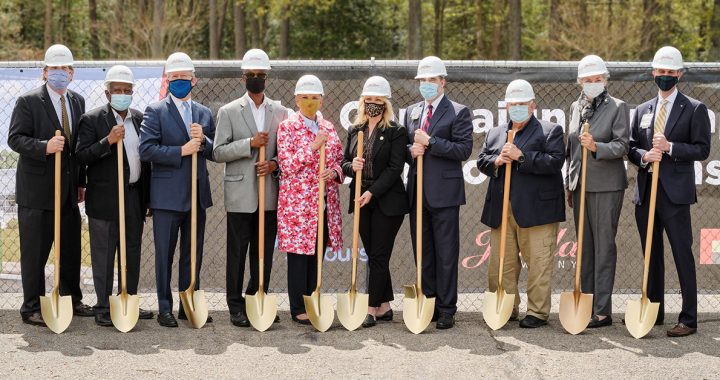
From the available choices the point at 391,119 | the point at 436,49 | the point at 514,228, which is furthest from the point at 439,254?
the point at 436,49

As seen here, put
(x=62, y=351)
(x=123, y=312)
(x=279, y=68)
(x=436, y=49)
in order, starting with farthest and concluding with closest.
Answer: (x=436, y=49) < (x=279, y=68) < (x=123, y=312) < (x=62, y=351)

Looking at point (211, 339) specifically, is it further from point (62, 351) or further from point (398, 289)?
point (398, 289)

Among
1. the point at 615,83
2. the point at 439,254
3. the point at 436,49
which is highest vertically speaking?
the point at 436,49

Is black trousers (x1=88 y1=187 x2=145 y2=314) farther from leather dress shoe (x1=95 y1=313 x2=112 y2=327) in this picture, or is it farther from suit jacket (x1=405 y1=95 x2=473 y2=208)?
suit jacket (x1=405 y1=95 x2=473 y2=208)

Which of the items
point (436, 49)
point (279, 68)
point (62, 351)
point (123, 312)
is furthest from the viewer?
point (436, 49)

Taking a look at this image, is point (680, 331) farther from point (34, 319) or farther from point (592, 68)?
point (34, 319)

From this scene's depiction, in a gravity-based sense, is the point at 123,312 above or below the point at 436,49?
below

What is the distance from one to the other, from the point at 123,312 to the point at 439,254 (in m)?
2.39

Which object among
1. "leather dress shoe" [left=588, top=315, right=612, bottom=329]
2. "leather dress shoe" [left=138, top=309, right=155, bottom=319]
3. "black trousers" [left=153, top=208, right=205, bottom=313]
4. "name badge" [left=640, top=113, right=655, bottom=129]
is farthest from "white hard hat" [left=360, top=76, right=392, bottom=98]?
"leather dress shoe" [left=138, top=309, right=155, bottom=319]

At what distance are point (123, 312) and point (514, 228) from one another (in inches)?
117

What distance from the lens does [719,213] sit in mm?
8062

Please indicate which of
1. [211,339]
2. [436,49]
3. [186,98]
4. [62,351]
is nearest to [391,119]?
[186,98]

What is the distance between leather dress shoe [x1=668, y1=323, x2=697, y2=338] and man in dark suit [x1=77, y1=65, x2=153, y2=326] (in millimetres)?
3988

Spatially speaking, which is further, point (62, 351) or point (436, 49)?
point (436, 49)
